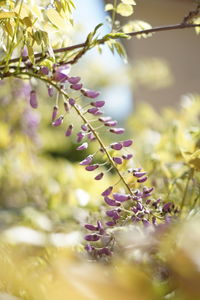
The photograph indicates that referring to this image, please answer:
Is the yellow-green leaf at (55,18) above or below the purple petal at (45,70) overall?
above

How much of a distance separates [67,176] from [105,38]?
683 millimetres

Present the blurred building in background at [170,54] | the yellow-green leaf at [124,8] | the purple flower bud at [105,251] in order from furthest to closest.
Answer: the blurred building in background at [170,54] < the yellow-green leaf at [124,8] < the purple flower bud at [105,251]

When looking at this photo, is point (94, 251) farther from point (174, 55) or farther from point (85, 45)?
point (174, 55)

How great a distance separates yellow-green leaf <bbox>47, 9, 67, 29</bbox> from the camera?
0.53 meters

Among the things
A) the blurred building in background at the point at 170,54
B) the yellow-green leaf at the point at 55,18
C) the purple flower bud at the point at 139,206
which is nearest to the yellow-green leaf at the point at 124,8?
the yellow-green leaf at the point at 55,18

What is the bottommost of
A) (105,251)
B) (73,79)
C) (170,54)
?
(170,54)

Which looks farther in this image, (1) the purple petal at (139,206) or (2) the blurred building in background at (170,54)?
(2) the blurred building in background at (170,54)

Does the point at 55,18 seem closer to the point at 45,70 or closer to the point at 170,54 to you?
the point at 45,70

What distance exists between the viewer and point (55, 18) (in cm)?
53

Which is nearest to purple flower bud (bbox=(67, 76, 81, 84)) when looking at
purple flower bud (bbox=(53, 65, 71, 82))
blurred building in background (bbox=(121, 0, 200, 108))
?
purple flower bud (bbox=(53, 65, 71, 82))

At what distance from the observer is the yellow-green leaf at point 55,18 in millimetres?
531

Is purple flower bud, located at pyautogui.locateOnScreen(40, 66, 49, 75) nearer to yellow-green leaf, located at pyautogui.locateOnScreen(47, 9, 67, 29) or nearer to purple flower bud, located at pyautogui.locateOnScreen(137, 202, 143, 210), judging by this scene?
yellow-green leaf, located at pyautogui.locateOnScreen(47, 9, 67, 29)

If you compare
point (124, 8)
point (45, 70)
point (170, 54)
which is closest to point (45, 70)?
point (45, 70)

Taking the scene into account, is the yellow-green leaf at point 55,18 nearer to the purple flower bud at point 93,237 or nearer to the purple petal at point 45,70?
the purple petal at point 45,70
